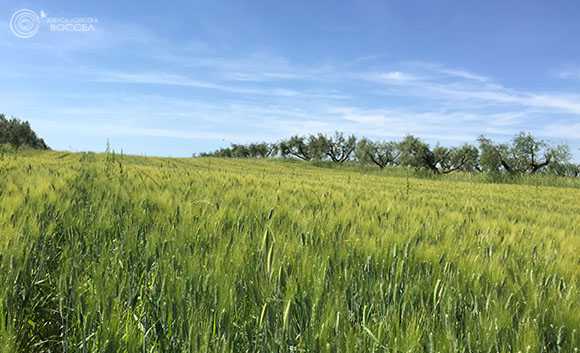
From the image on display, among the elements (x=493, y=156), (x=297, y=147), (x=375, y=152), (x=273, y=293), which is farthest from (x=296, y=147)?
(x=273, y=293)

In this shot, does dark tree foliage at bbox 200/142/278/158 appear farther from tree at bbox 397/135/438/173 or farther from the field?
the field

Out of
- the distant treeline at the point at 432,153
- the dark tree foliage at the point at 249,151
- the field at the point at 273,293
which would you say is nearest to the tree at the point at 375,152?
the distant treeline at the point at 432,153

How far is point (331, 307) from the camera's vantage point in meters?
1.16

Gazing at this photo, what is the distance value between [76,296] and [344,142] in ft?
260

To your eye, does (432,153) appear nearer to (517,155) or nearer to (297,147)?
(517,155)

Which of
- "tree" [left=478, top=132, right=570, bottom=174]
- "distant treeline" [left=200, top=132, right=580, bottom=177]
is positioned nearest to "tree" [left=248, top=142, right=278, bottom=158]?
"distant treeline" [left=200, top=132, right=580, bottom=177]

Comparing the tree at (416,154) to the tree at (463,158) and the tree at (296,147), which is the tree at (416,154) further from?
the tree at (296,147)

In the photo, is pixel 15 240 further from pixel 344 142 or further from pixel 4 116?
pixel 4 116

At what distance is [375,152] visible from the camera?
66062mm

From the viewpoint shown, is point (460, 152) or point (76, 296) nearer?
point (76, 296)

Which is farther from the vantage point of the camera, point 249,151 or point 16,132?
point 249,151

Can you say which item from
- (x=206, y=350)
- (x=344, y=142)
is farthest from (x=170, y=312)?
(x=344, y=142)

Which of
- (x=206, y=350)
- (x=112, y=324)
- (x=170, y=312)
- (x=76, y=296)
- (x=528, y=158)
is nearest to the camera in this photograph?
(x=206, y=350)

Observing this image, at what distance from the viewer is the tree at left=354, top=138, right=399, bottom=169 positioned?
205 ft
